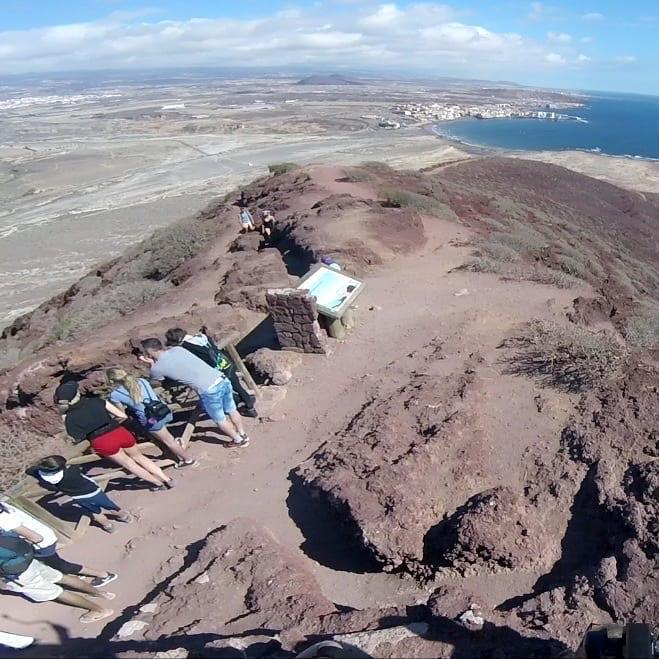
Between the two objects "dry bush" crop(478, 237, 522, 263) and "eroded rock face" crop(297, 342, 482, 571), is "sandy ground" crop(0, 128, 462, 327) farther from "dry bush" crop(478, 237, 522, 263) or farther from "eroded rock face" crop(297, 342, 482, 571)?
"eroded rock face" crop(297, 342, 482, 571)

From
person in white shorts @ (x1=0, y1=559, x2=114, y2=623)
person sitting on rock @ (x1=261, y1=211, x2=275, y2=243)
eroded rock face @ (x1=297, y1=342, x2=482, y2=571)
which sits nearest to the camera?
person in white shorts @ (x1=0, y1=559, x2=114, y2=623)

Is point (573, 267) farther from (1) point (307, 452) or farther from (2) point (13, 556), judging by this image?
(2) point (13, 556)

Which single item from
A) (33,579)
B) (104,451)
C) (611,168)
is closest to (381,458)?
(104,451)

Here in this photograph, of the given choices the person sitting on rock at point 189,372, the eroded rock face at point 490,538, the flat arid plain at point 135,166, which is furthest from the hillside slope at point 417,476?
the flat arid plain at point 135,166

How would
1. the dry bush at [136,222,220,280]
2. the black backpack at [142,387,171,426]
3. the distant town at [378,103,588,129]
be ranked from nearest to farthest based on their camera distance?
the black backpack at [142,387,171,426] → the dry bush at [136,222,220,280] → the distant town at [378,103,588,129]

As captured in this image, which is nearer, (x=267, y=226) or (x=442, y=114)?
(x=267, y=226)

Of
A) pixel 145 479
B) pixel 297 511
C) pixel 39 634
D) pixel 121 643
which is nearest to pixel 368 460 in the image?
pixel 297 511

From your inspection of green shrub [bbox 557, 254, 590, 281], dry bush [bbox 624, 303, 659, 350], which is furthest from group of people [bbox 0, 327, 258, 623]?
green shrub [bbox 557, 254, 590, 281]
